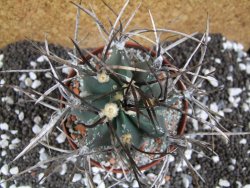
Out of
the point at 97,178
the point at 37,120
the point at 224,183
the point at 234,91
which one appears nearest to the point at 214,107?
the point at 234,91

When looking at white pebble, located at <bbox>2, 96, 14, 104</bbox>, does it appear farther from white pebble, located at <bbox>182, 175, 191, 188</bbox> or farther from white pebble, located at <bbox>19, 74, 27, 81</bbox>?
white pebble, located at <bbox>182, 175, 191, 188</bbox>

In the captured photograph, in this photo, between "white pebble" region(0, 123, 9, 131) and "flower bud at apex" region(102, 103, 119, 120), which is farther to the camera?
"white pebble" region(0, 123, 9, 131)

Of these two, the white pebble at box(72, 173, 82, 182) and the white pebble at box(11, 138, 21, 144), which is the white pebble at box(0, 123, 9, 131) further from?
the white pebble at box(72, 173, 82, 182)

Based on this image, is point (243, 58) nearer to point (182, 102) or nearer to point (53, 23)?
point (182, 102)

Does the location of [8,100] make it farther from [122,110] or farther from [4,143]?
[122,110]

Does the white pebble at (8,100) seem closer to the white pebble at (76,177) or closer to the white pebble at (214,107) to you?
the white pebble at (76,177)

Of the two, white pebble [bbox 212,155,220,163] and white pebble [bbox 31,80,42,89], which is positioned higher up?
white pebble [bbox 212,155,220,163]

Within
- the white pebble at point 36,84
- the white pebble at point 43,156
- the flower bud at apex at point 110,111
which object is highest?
the white pebble at point 36,84

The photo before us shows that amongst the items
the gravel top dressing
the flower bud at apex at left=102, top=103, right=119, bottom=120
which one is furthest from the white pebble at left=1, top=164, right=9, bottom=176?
the flower bud at apex at left=102, top=103, right=119, bottom=120

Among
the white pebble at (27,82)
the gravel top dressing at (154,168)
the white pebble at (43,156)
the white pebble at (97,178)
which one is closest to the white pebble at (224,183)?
the gravel top dressing at (154,168)

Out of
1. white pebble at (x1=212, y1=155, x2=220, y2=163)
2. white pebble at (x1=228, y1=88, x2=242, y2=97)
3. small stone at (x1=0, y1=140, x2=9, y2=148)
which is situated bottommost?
small stone at (x1=0, y1=140, x2=9, y2=148)
